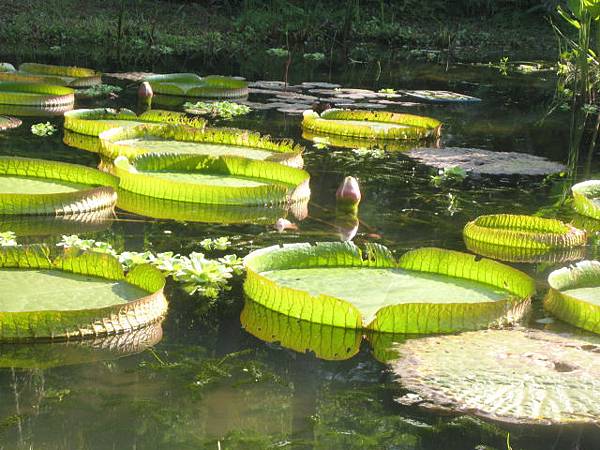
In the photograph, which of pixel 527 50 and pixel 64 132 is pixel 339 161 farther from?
pixel 527 50

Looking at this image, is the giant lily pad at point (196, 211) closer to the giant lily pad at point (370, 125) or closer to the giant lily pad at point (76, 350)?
the giant lily pad at point (76, 350)

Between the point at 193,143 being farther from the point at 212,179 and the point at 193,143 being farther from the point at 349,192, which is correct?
the point at 349,192

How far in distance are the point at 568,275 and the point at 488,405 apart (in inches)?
40.8

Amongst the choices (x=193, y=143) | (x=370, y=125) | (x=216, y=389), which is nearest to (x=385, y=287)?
(x=216, y=389)

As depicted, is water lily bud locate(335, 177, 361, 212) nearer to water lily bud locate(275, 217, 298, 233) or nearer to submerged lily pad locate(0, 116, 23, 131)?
water lily bud locate(275, 217, 298, 233)

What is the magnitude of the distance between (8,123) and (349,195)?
277 centimetres

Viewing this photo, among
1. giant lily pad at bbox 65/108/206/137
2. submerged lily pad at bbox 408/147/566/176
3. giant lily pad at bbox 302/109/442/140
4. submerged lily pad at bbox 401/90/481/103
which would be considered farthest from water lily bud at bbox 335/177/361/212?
submerged lily pad at bbox 401/90/481/103

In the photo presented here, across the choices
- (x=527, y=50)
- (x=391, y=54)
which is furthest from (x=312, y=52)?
(x=527, y=50)

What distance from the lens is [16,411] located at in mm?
2475

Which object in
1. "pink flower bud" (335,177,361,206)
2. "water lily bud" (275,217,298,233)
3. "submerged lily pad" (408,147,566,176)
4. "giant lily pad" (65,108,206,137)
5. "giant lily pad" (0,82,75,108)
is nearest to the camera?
"water lily bud" (275,217,298,233)

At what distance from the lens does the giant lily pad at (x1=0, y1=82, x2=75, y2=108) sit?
298 inches

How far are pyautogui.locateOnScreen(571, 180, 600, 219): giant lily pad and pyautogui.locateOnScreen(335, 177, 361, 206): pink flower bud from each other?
3.94 feet

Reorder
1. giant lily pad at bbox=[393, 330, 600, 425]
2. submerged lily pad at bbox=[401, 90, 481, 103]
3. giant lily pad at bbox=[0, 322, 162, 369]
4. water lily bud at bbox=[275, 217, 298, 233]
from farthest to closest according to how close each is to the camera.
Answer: submerged lily pad at bbox=[401, 90, 481, 103] < water lily bud at bbox=[275, 217, 298, 233] < giant lily pad at bbox=[0, 322, 162, 369] < giant lily pad at bbox=[393, 330, 600, 425]

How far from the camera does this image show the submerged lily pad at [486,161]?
6.16 meters
